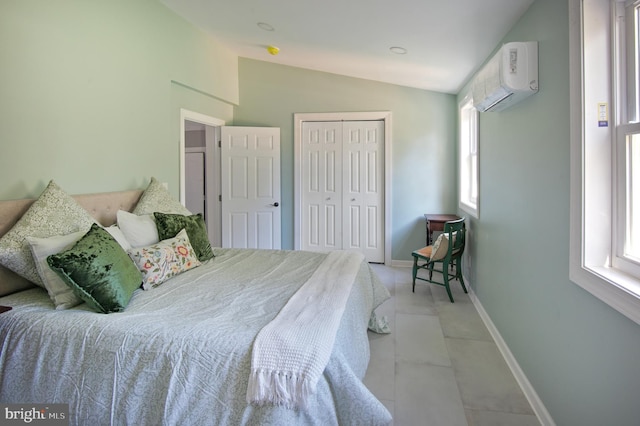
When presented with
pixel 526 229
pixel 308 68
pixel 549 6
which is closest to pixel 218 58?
pixel 308 68

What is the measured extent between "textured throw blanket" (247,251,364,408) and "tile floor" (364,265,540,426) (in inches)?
30.6

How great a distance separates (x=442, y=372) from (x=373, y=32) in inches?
105

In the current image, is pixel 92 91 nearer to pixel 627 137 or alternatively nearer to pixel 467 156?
pixel 627 137

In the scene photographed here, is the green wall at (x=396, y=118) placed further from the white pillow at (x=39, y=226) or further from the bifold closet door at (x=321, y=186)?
the white pillow at (x=39, y=226)

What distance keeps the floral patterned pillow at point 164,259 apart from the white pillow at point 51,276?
365mm

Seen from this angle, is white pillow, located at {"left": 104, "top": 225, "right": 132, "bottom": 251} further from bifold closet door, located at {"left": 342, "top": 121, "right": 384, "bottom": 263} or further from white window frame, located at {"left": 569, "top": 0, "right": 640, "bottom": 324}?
bifold closet door, located at {"left": 342, "top": 121, "right": 384, "bottom": 263}

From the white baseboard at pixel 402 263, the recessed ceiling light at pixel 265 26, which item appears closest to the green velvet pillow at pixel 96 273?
the recessed ceiling light at pixel 265 26

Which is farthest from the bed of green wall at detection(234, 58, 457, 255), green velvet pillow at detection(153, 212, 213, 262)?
green wall at detection(234, 58, 457, 255)

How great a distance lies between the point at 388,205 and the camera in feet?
16.1

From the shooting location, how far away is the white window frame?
4.76 ft

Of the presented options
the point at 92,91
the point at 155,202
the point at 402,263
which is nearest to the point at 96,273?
the point at 155,202

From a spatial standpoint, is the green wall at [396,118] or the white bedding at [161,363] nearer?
the white bedding at [161,363]

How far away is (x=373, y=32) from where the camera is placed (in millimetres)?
3043

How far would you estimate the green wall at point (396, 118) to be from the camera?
482cm
